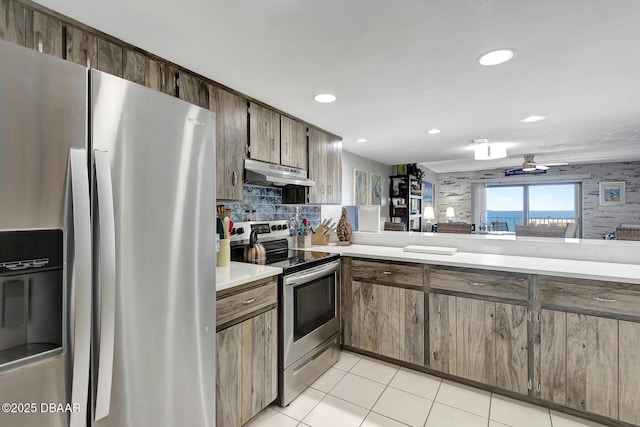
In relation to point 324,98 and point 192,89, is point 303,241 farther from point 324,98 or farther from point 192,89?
point 192,89

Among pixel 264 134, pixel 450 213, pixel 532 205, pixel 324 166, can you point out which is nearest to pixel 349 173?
pixel 324 166

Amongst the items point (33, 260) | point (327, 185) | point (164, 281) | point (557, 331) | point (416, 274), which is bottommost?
point (557, 331)

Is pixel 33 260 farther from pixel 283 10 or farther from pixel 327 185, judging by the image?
pixel 327 185

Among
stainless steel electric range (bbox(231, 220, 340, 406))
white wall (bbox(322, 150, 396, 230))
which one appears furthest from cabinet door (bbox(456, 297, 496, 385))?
white wall (bbox(322, 150, 396, 230))

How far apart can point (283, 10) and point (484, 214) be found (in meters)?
8.10

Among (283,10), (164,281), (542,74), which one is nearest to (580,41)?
(542,74)

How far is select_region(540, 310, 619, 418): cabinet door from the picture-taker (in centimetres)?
181

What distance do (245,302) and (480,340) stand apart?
1733mm

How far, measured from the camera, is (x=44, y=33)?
4.31 feet

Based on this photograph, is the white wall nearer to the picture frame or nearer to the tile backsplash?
the tile backsplash

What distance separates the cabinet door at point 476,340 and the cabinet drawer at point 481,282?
0.09 m

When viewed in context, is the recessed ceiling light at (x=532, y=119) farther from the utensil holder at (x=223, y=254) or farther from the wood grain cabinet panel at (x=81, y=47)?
the wood grain cabinet panel at (x=81, y=47)

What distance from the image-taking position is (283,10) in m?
1.31

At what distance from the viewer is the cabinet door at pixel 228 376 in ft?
5.19
